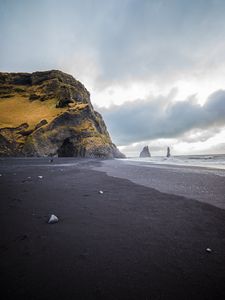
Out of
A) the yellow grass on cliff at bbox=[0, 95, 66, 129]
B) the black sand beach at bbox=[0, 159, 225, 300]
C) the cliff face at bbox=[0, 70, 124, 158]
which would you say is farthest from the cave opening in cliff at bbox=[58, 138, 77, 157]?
the black sand beach at bbox=[0, 159, 225, 300]

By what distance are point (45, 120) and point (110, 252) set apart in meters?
54.9

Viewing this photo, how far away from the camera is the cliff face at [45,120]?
45.4 metres

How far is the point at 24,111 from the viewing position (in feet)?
197

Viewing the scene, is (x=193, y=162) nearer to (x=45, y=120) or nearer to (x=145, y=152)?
(x=45, y=120)

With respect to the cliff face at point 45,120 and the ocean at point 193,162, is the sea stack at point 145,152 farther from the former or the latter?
the ocean at point 193,162

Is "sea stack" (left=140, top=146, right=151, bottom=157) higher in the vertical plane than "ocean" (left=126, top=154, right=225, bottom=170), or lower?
higher

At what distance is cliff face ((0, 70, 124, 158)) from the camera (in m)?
45.4

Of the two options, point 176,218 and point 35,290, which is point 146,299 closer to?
point 35,290

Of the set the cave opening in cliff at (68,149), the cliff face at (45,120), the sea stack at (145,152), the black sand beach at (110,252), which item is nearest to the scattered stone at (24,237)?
the black sand beach at (110,252)

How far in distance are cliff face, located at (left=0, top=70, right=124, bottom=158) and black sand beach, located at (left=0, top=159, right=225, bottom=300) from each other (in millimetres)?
44473

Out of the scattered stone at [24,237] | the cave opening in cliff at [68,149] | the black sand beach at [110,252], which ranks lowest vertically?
the black sand beach at [110,252]

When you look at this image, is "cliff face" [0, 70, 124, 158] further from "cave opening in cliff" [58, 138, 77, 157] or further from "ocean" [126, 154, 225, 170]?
"ocean" [126, 154, 225, 170]

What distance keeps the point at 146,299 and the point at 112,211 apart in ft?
8.26

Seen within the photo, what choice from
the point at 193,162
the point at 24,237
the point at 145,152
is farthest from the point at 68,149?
the point at 145,152
